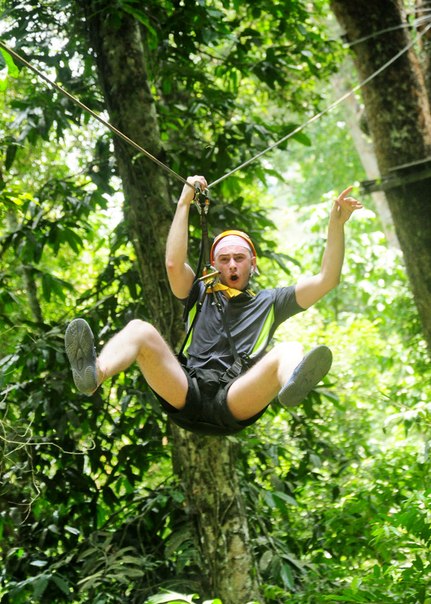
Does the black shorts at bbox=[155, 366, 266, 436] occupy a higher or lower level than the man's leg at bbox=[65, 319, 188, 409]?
lower

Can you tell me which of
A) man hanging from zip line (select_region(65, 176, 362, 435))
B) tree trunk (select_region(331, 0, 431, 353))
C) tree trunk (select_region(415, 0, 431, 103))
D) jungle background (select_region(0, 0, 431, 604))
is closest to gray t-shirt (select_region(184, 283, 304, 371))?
man hanging from zip line (select_region(65, 176, 362, 435))

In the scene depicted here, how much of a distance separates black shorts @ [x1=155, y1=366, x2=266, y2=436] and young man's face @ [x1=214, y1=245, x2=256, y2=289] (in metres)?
0.42

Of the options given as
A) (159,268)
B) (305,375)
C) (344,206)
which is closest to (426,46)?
(159,268)

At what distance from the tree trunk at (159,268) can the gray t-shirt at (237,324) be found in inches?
27.6

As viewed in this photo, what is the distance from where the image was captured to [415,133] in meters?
4.93

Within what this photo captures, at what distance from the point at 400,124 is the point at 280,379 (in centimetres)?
275

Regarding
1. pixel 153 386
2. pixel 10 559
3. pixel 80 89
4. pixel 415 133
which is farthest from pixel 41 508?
pixel 415 133

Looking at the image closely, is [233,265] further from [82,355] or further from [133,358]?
[82,355]

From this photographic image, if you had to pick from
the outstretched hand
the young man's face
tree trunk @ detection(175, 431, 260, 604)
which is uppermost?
the outstretched hand

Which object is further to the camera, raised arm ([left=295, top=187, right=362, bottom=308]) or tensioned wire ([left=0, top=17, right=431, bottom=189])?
raised arm ([left=295, top=187, right=362, bottom=308])

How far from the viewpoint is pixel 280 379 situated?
2787 mm

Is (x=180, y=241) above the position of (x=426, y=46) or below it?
below

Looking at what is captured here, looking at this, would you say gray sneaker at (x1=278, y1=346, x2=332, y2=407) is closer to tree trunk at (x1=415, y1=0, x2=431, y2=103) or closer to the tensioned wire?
the tensioned wire

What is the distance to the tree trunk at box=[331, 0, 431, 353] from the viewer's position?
4.85m
